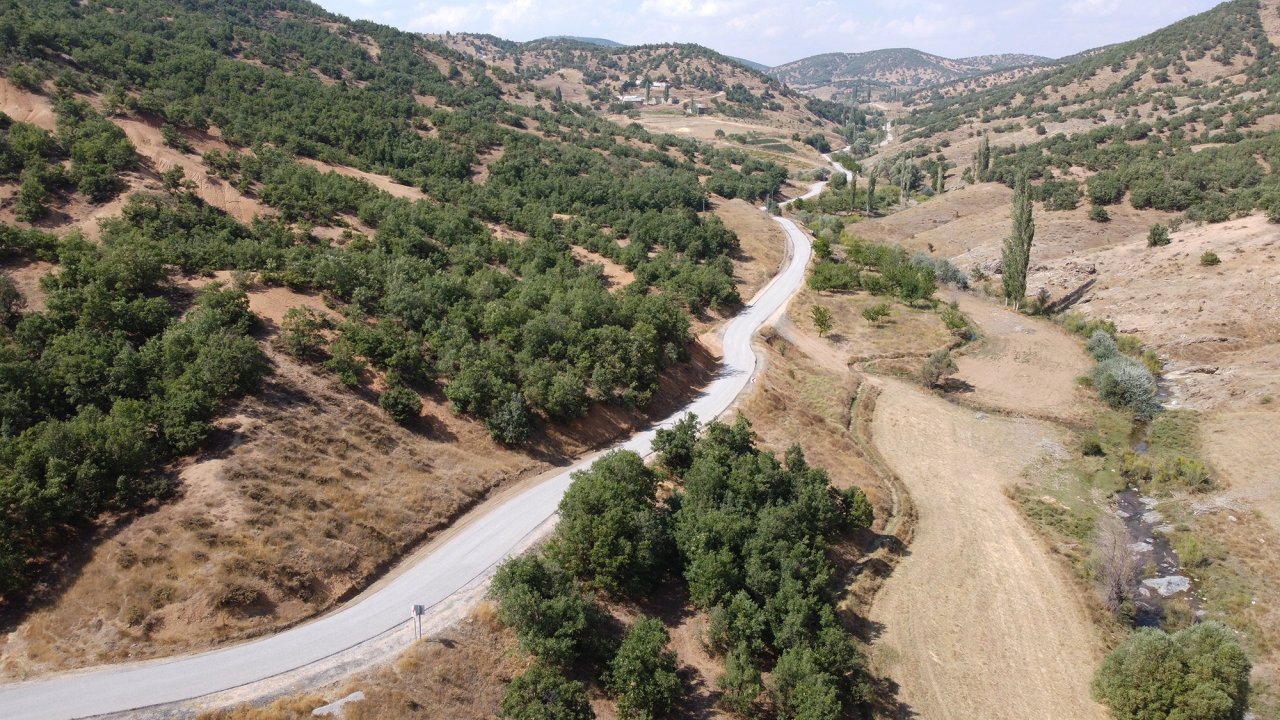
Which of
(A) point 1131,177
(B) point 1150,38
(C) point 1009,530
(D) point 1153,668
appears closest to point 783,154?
(A) point 1131,177

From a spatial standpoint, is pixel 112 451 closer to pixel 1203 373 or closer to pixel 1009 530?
pixel 1009 530

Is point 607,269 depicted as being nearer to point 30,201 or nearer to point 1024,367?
point 1024,367

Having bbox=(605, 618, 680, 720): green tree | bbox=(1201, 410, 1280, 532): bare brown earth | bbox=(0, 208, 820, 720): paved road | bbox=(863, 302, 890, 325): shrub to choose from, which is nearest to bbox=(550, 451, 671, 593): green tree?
bbox=(0, 208, 820, 720): paved road

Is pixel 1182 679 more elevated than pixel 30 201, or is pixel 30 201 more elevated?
pixel 30 201

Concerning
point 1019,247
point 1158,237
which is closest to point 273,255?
point 1019,247

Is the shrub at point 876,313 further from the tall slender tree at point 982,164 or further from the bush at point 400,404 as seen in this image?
the tall slender tree at point 982,164

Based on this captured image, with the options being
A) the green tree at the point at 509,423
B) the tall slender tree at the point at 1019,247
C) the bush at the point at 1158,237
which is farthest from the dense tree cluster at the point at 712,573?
the bush at the point at 1158,237

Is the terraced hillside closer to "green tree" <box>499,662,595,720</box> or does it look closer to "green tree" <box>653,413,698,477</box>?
"green tree" <box>653,413,698,477</box>
